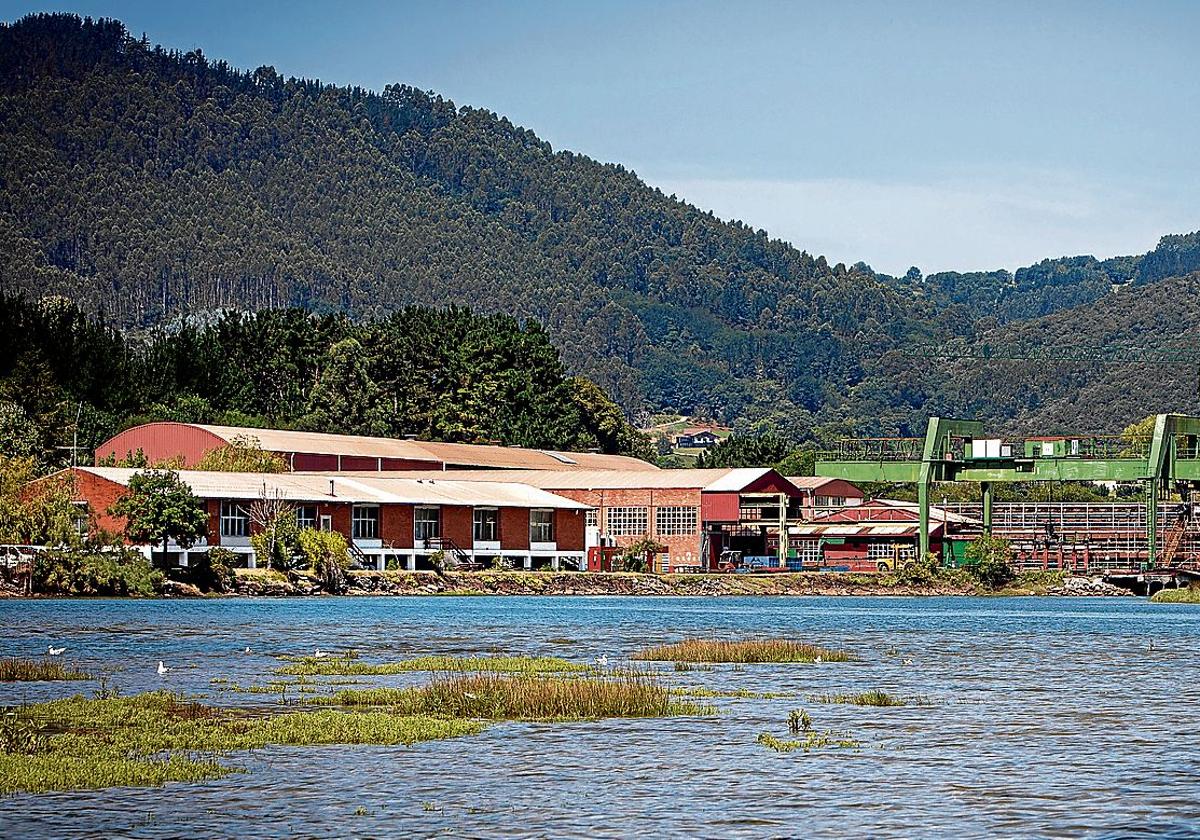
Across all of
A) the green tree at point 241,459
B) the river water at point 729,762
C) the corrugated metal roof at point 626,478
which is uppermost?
the green tree at point 241,459

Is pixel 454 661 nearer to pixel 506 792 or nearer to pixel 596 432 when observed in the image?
pixel 506 792

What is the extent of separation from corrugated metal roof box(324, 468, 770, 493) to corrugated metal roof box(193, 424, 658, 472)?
3.65 m

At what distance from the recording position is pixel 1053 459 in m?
107

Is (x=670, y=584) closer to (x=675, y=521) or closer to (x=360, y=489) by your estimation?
(x=675, y=521)

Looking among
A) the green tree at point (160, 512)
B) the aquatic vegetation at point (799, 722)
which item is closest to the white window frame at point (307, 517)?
the green tree at point (160, 512)

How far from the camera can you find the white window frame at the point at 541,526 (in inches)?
4572

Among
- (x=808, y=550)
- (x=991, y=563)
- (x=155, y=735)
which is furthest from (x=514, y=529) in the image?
(x=155, y=735)

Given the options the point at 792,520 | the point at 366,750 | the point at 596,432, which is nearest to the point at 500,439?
the point at 596,432

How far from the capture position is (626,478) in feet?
416

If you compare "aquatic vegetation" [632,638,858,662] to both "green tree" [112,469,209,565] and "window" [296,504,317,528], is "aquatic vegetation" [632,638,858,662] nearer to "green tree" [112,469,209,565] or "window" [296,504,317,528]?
"green tree" [112,469,209,565]

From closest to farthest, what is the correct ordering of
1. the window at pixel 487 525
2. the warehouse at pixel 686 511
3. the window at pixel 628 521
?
the window at pixel 487 525, the warehouse at pixel 686 511, the window at pixel 628 521

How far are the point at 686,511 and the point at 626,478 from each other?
238 inches

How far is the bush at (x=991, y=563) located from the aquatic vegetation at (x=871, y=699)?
80444 millimetres

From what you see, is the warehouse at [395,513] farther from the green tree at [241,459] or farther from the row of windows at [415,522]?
the green tree at [241,459]
